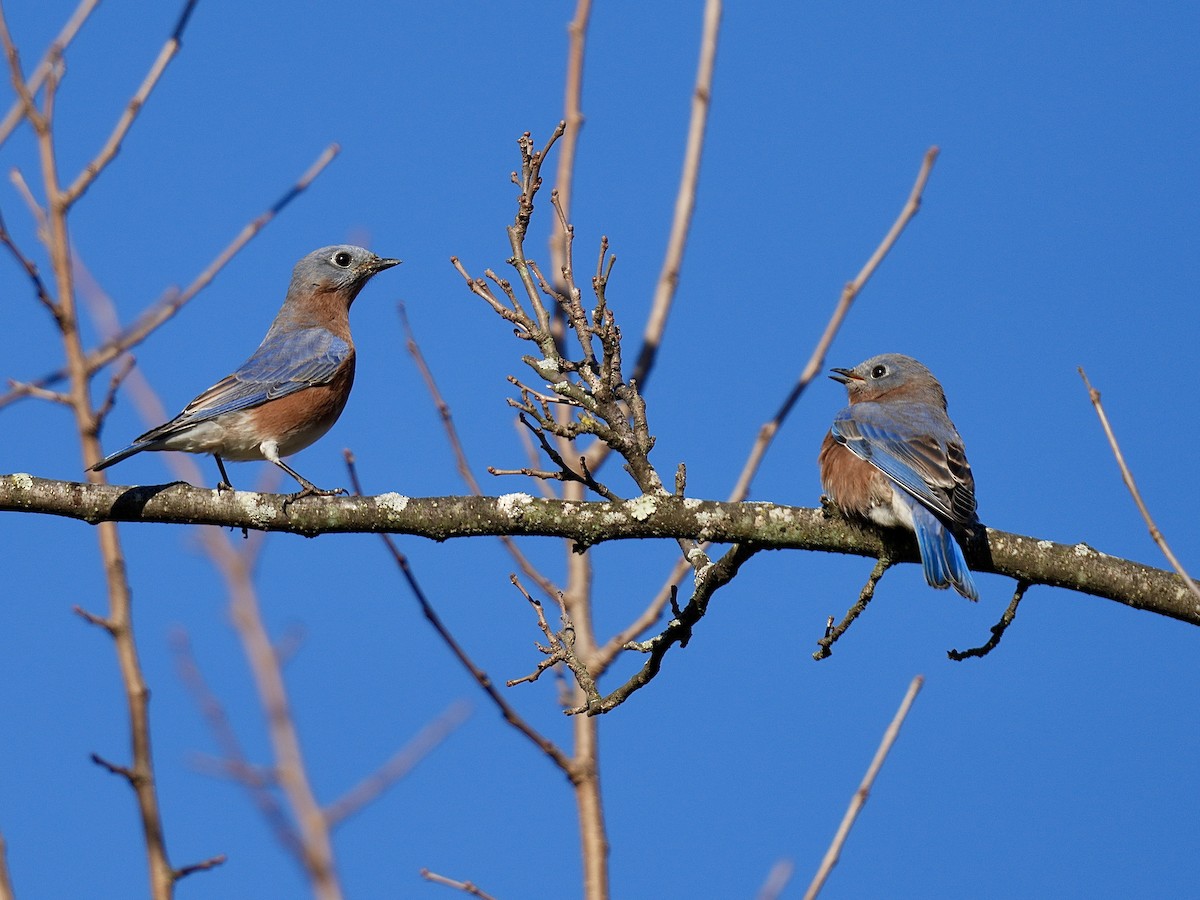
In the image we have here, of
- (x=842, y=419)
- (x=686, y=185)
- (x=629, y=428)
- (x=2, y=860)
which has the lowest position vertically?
(x=2, y=860)

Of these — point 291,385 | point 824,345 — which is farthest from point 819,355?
point 291,385

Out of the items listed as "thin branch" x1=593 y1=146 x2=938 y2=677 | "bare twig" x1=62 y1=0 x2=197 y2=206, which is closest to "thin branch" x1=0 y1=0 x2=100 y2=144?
"bare twig" x1=62 y1=0 x2=197 y2=206

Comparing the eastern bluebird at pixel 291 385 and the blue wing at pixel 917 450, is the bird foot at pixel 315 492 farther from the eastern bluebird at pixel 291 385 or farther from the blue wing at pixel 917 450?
the blue wing at pixel 917 450

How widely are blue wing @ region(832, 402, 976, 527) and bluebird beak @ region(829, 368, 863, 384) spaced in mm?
999

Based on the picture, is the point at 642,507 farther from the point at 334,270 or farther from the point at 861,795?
the point at 334,270

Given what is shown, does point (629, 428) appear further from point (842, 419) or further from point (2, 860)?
point (2, 860)

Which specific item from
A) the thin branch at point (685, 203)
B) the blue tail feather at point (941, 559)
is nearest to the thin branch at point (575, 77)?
the thin branch at point (685, 203)

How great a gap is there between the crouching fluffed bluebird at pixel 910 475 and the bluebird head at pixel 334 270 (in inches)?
147

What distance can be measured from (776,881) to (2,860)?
330 cm

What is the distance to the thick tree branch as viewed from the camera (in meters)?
4.55

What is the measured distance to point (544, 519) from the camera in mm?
4531

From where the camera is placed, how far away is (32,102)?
571cm

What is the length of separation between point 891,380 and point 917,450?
1761mm

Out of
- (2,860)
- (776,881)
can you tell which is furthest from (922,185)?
(2,860)
